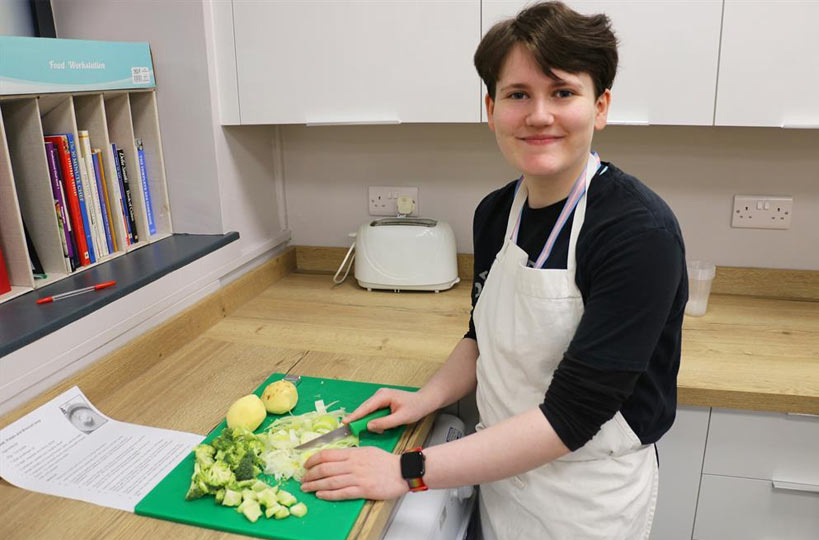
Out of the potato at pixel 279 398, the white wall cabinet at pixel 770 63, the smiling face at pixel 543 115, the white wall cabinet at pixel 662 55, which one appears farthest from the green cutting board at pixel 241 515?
the white wall cabinet at pixel 770 63

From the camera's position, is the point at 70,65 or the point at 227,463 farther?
the point at 70,65

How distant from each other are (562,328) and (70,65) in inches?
43.3

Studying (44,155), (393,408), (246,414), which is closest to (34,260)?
(44,155)

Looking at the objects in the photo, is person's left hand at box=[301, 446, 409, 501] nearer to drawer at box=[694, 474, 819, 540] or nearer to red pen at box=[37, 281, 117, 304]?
red pen at box=[37, 281, 117, 304]

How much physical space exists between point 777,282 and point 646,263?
106cm

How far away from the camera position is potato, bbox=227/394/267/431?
109 centimetres

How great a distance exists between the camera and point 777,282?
1.66m

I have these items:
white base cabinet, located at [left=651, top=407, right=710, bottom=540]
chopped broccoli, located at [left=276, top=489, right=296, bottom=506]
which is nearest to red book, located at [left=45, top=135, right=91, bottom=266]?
chopped broccoli, located at [left=276, top=489, right=296, bottom=506]

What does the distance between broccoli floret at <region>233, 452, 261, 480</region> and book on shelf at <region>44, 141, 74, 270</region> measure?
0.68 m

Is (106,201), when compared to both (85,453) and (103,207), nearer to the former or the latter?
(103,207)

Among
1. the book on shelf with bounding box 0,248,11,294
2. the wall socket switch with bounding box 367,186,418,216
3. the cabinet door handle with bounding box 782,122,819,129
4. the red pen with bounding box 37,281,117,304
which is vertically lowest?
the red pen with bounding box 37,281,117,304

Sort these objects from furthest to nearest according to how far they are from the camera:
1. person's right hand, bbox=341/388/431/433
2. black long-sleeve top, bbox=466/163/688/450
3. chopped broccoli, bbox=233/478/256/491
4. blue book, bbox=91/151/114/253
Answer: blue book, bbox=91/151/114/253 → person's right hand, bbox=341/388/431/433 → chopped broccoli, bbox=233/478/256/491 → black long-sleeve top, bbox=466/163/688/450

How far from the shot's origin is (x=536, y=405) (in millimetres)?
988

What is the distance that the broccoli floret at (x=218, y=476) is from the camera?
3.02 feet
